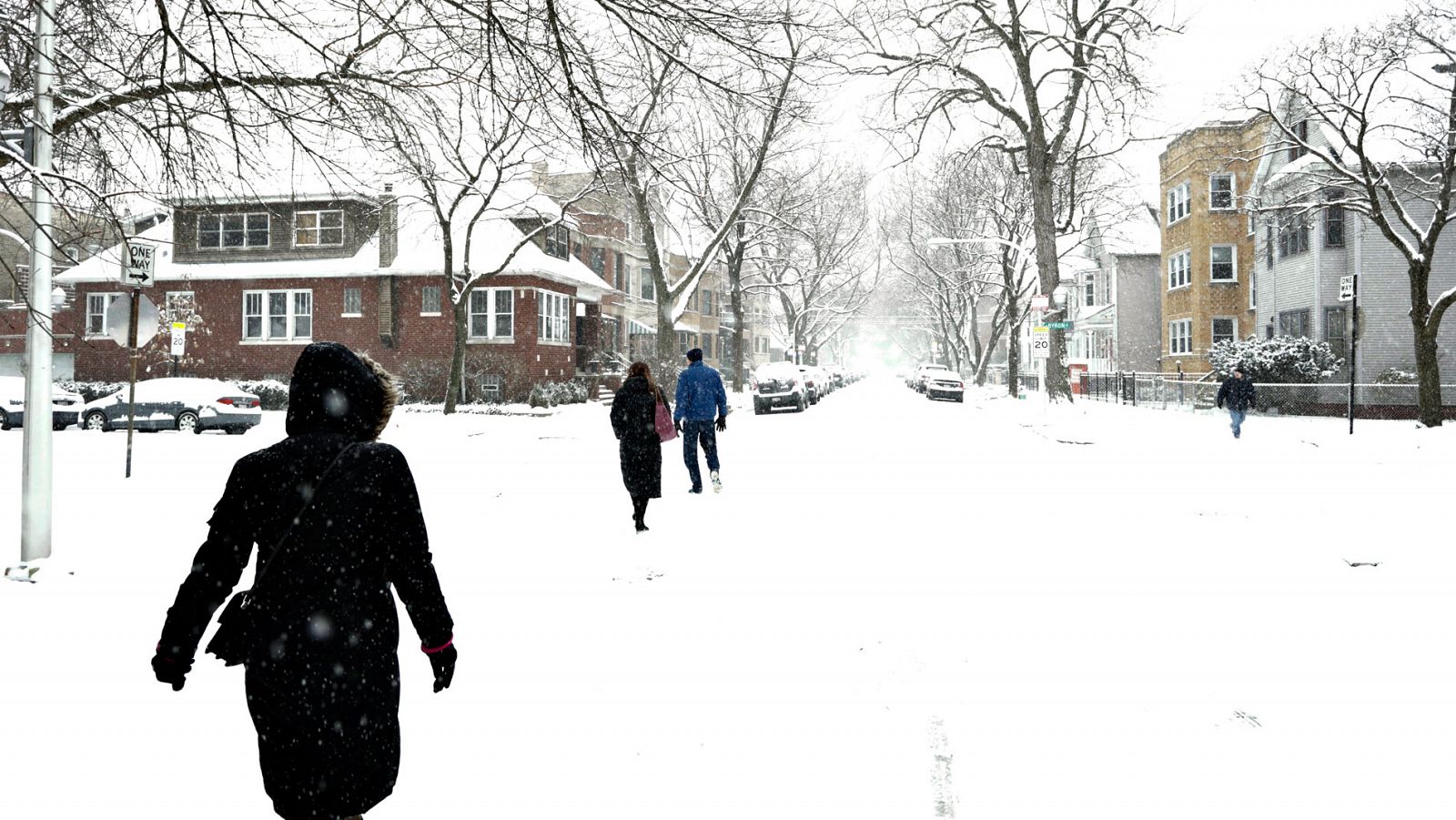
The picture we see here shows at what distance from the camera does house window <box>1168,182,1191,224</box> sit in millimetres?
43406

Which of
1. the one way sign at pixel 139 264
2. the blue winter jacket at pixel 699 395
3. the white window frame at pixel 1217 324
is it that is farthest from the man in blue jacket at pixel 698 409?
the white window frame at pixel 1217 324

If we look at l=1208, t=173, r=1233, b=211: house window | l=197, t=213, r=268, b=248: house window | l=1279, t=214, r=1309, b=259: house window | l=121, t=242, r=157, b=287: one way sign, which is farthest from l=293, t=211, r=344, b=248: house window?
l=1208, t=173, r=1233, b=211: house window

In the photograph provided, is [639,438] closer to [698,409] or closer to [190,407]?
[698,409]

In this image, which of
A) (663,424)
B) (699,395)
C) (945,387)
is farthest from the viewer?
(945,387)

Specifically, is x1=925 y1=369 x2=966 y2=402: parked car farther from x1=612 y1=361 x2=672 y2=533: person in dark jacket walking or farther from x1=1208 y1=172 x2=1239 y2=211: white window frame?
x1=612 y1=361 x2=672 y2=533: person in dark jacket walking

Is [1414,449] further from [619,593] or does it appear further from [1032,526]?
[619,593]

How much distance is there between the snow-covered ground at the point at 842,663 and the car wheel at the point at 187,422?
39.5ft

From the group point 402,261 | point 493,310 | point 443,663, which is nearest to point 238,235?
point 402,261

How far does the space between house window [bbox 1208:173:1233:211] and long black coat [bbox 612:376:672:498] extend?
123 ft

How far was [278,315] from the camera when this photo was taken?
1442 inches

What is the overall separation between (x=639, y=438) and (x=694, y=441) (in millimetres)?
3000

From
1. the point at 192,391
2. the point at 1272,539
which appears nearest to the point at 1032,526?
the point at 1272,539

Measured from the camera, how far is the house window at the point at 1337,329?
32000mm

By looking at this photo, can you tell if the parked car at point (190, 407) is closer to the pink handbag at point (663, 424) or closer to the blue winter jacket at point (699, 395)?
the blue winter jacket at point (699, 395)
